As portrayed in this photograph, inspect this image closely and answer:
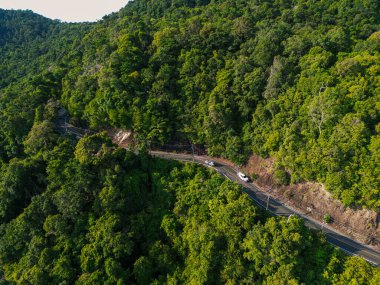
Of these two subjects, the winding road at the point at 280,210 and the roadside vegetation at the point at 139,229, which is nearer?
the roadside vegetation at the point at 139,229

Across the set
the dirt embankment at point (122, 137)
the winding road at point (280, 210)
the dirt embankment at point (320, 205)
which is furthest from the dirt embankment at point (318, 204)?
the dirt embankment at point (122, 137)

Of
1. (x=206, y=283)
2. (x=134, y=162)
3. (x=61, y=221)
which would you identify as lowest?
(x=206, y=283)

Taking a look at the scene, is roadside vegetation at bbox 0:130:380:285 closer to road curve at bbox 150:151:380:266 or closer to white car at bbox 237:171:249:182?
road curve at bbox 150:151:380:266

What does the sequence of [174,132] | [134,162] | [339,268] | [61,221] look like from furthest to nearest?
[174,132], [134,162], [61,221], [339,268]

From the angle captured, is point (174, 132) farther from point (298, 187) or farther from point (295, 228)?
point (295, 228)

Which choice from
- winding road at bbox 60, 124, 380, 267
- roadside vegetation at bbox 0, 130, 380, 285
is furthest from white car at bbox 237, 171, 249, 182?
roadside vegetation at bbox 0, 130, 380, 285

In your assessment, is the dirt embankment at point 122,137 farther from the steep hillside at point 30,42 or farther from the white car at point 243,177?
the steep hillside at point 30,42

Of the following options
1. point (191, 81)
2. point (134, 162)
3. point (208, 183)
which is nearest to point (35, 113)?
point (134, 162)
